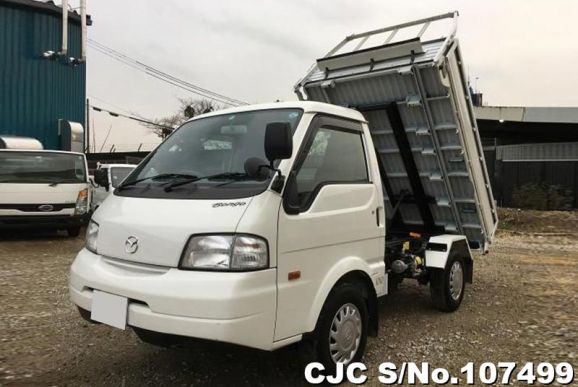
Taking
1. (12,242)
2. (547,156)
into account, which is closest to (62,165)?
(12,242)

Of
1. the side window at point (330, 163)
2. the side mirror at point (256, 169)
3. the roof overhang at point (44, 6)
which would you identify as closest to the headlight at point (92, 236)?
the side mirror at point (256, 169)

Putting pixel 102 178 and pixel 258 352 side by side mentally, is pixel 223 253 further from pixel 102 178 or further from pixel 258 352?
pixel 102 178

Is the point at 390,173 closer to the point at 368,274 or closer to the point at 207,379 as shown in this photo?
the point at 368,274

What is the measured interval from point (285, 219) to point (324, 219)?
0.46 metres

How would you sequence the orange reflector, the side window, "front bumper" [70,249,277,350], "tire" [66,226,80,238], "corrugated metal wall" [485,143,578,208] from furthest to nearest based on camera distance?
1. "corrugated metal wall" [485,143,578,208]
2. "tire" [66,226,80,238]
3. the side window
4. the orange reflector
5. "front bumper" [70,249,277,350]

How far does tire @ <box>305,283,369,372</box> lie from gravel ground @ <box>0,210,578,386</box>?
28 cm

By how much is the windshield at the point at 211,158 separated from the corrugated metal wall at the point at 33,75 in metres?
14.9

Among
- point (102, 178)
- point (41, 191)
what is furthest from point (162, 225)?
point (102, 178)

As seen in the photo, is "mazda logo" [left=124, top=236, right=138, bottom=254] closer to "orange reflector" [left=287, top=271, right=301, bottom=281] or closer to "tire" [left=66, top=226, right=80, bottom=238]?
"orange reflector" [left=287, top=271, right=301, bottom=281]

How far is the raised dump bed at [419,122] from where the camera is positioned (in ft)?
17.6

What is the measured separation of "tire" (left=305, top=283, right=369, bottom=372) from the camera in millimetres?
3727

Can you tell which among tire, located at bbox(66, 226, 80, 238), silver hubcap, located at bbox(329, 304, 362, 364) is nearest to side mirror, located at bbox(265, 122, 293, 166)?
silver hubcap, located at bbox(329, 304, 362, 364)

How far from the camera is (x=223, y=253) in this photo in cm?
319

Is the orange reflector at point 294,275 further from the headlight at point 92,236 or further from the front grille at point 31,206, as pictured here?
the front grille at point 31,206
